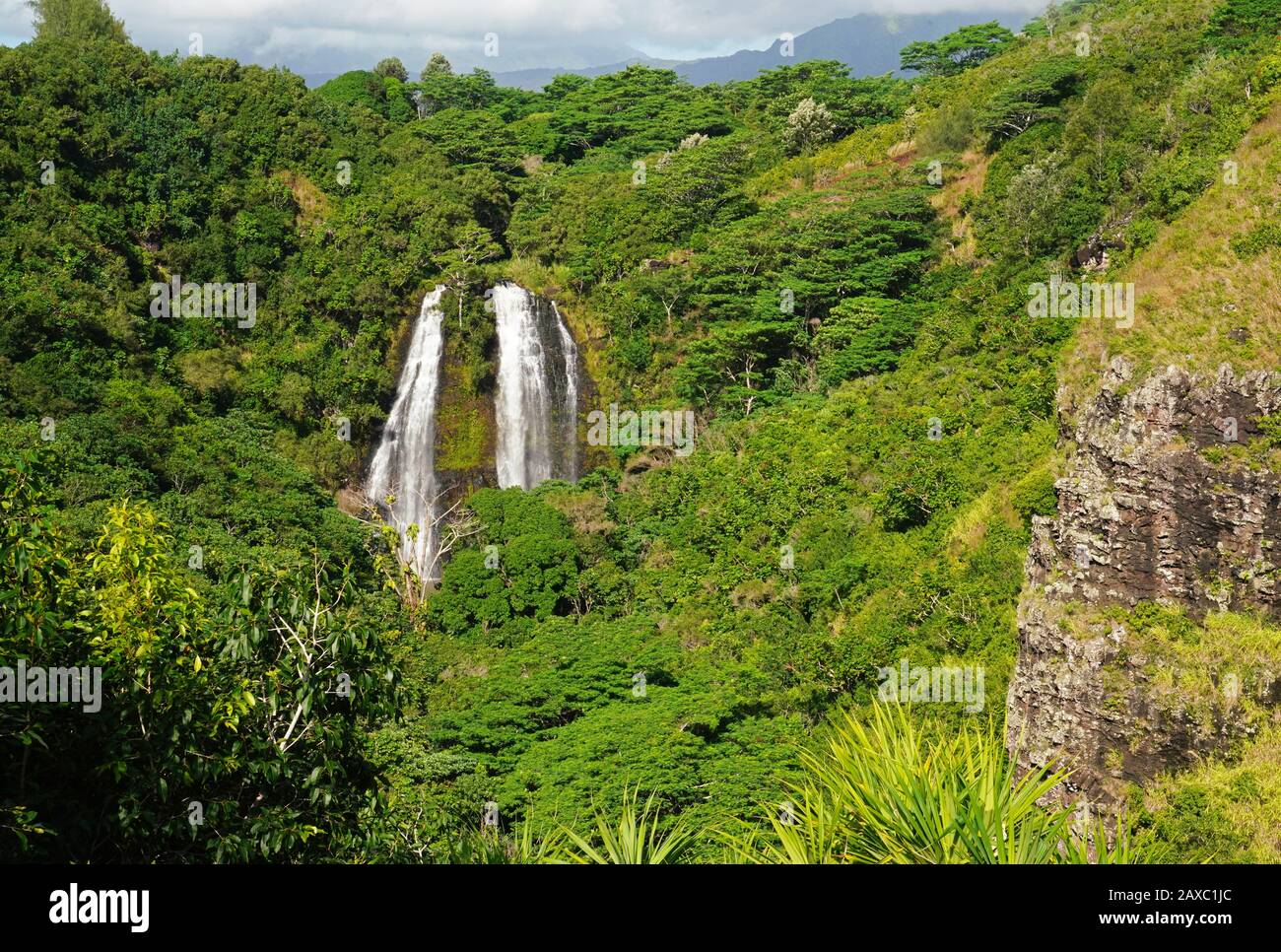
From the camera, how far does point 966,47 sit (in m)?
62.6

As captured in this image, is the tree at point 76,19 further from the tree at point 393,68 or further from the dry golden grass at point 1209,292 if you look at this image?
the dry golden grass at point 1209,292

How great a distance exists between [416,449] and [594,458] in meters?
6.50

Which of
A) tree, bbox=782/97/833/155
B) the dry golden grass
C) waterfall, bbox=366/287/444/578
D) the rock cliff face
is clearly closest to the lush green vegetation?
tree, bbox=782/97/833/155

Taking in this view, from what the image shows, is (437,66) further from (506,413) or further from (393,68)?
(506,413)

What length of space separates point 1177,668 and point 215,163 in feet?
143

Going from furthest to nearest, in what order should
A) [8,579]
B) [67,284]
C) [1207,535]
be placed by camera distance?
1. [67,284]
2. [1207,535]
3. [8,579]

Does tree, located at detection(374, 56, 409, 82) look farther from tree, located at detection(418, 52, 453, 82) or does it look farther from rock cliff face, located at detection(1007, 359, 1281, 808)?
rock cliff face, located at detection(1007, 359, 1281, 808)

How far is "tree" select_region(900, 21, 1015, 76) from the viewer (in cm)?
6241

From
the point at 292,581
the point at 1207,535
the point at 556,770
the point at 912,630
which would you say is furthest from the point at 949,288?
the point at 292,581

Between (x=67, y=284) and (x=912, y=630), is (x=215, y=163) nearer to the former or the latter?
(x=67, y=284)

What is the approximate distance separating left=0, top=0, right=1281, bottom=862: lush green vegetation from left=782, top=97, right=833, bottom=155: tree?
17 centimetres

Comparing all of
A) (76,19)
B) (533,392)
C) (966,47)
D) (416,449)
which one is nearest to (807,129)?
(966,47)

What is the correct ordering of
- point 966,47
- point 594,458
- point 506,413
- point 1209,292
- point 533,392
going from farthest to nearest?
point 966,47 < point 533,392 < point 506,413 < point 594,458 < point 1209,292
